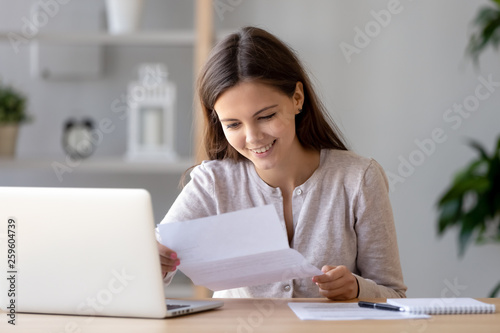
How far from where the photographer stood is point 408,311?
1191 millimetres

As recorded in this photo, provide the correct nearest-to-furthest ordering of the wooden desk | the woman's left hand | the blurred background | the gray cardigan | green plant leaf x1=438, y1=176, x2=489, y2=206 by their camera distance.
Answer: the wooden desk < the woman's left hand < the gray cardigan < green plant leaf x1=438, y1=176, x2=489, y2=206 < the blurred background

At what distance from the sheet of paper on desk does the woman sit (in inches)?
5.0

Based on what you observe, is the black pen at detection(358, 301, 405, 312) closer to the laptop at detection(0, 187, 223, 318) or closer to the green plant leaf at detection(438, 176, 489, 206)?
the laptop at detection(0, 187, 223, 318)

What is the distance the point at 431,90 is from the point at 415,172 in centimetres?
39

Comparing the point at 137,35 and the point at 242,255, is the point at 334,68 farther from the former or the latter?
the point at 242,255

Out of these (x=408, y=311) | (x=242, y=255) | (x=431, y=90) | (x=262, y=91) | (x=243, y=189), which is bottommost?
(x=408, y=311)

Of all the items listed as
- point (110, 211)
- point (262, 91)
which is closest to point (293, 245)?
point (262, 91)

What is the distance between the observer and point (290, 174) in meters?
1.66

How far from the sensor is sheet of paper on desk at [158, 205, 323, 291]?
3.84 feet

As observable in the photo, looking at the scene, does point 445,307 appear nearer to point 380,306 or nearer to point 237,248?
point 380,306

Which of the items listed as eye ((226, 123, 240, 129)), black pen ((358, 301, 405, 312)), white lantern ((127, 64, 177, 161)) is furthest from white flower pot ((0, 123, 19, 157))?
black pen ((358, 301, 405, 312))

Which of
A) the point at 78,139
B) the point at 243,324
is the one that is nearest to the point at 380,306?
the point at 243,324

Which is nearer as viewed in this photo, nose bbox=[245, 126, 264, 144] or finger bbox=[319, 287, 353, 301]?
finger bbox=[319, 287, 353, 301]

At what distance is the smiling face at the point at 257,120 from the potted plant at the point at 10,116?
178cm
